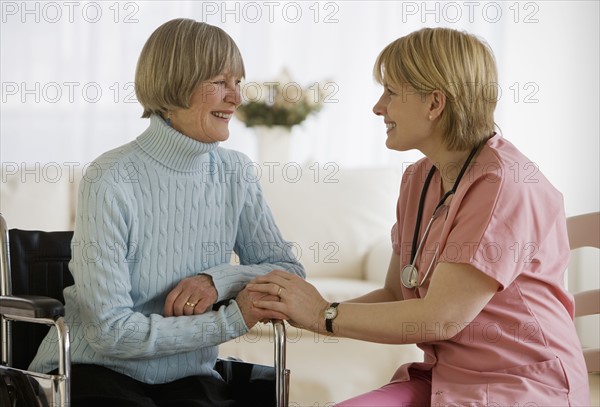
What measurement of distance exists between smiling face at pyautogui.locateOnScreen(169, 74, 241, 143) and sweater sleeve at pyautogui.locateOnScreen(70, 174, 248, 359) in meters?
0.20

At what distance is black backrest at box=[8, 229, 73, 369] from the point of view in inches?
70.8

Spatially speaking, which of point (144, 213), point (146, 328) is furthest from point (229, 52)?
point (146, 328)

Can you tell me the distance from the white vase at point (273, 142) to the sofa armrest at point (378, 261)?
727 millimetres

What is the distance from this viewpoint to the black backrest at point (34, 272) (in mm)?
1798

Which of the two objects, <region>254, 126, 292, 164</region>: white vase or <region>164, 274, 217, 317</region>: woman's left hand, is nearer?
<region>164, 274, 217, 317</region>: woman's left hand

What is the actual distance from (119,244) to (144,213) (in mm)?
98

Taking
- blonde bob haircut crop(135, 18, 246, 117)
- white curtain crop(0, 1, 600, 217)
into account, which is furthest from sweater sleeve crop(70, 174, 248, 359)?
white curtain crop(0, 1, 600, 217)

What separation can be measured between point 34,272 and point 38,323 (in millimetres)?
111

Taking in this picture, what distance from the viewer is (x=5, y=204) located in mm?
3146

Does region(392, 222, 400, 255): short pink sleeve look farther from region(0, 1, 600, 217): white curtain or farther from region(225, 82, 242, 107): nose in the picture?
region(0, 1, 600, 217): white curtain

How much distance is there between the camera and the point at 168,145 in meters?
1.71

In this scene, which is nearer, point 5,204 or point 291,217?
point 5,204

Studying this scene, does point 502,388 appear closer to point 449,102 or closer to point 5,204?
point 449,102

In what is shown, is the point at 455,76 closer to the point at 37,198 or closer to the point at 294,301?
the point at 294,301
